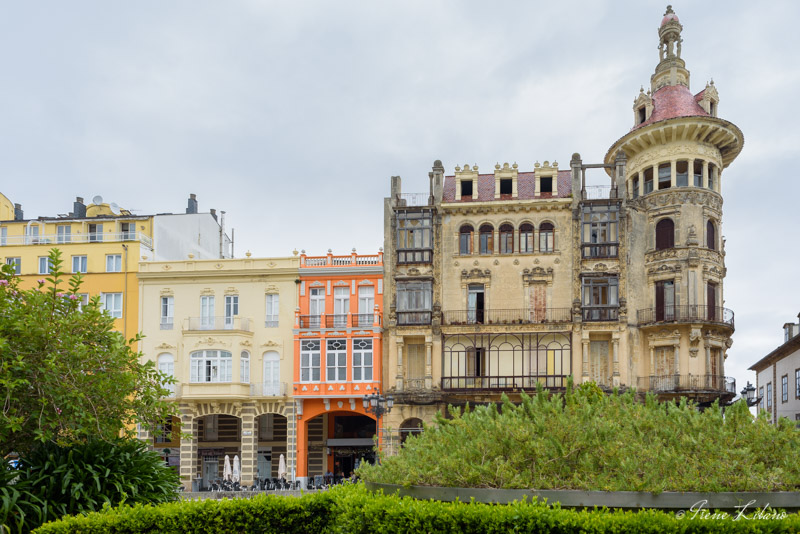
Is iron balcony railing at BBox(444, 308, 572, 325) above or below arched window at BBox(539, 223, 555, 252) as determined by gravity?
below

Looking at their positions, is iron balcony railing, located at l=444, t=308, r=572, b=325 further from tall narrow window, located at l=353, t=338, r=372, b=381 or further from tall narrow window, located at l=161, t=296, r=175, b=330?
tall narrow window, located at l=161, t=296, r=175, b=330

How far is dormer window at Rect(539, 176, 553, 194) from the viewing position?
4128 centimetres

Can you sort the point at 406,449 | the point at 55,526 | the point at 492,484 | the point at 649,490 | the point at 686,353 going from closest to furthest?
the point at 649,490, the point at 492,484, the point at 55,526, the point at 406,449, the point at 686,353

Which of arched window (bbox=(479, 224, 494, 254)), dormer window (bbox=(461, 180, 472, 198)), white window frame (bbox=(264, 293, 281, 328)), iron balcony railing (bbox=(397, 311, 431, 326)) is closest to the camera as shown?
iron balcony railing (bbox=(397, 311, 431, 326))

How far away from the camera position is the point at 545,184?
136 ft

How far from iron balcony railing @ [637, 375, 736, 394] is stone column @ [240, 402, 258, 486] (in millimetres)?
20001

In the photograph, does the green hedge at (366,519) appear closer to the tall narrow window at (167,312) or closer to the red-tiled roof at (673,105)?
the tall narrow window at (167,312)

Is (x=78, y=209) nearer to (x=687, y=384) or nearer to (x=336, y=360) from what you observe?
(x=336, y=360)

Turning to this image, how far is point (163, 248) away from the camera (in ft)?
150

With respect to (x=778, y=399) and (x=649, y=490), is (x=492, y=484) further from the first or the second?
(x=778, y=399)

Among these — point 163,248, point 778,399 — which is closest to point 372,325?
point 163,248

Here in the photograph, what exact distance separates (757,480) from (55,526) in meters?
8.87

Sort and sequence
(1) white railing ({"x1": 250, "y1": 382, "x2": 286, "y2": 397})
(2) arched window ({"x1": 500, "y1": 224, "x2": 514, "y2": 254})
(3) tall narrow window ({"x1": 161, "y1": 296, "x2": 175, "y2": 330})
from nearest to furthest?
(1) white railing ({"x1": 250, "y1": 382, "x2": 286, "y2": 397})
(2) arched window ({"x1": 500, "y1": 224, "x2": 514, "y2": 254})
(3) tall narrow window ({"x1": 161, "y1": 296, "x2": 175, "y2": 330})

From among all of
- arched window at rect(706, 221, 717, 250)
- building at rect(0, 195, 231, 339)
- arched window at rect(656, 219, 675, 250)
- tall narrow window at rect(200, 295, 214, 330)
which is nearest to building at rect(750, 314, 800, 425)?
arched window at rect(706, 221, 717, 250)
